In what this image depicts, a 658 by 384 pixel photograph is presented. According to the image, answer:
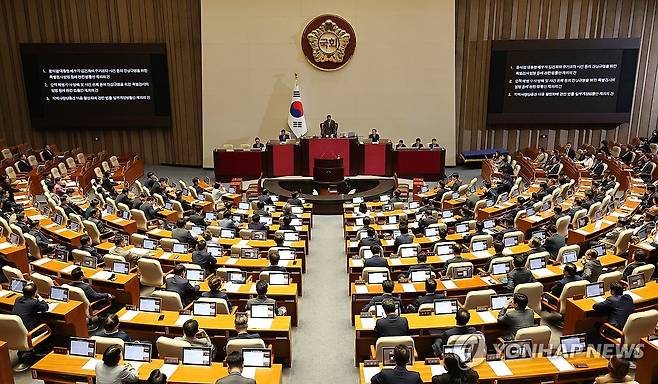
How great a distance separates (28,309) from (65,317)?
0.48 m

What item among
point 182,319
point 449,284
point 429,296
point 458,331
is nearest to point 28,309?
point 182,319

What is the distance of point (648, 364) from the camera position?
245 inches

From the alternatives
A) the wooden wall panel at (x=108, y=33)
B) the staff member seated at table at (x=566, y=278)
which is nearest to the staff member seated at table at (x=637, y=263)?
the staff member seated at table at (x=566, y=278)

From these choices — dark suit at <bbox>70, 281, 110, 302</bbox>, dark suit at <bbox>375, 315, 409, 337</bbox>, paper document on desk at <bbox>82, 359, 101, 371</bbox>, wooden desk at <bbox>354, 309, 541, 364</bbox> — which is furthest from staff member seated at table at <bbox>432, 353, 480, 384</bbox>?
dark suit at <bbox>70, 281, 110, 302</bbox>

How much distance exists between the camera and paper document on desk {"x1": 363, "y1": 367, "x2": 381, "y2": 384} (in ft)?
19.3

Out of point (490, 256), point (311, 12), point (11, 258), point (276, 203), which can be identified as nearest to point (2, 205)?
point (11, 258)

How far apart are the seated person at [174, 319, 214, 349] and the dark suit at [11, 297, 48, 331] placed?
2.38 metres

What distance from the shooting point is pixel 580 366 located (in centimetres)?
598

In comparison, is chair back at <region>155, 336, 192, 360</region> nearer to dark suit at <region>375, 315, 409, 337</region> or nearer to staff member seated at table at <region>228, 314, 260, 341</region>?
staff member seated at table at <region>228, 314, 260, 341</region>

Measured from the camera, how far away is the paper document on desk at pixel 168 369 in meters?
6.02

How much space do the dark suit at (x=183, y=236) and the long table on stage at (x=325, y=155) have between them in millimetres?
8599

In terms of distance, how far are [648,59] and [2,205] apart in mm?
23267

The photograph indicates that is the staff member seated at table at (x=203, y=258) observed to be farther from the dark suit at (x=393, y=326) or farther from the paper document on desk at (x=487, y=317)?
the paper document on desk at (x=487, y=317)

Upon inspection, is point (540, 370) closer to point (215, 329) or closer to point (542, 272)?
point (542, 272)
